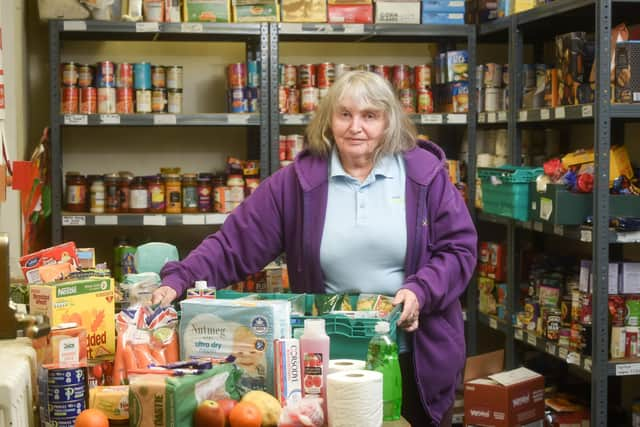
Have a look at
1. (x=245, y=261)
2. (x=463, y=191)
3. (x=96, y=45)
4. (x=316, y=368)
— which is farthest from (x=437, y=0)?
(x=316, y=368)

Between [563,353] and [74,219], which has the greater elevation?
[74,219]

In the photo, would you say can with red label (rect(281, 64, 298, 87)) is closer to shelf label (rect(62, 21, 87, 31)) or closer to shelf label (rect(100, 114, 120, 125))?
shelf label (rect(100, 114, 120, 125))

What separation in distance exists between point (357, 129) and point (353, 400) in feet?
4.50

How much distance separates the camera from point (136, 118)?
5262 millimetres

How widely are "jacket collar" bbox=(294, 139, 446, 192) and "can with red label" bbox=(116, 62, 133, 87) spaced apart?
221cm

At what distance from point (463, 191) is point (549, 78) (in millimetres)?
1026

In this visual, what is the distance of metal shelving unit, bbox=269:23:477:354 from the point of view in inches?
211

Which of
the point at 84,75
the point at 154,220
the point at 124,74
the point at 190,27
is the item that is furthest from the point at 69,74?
the point at 154,220

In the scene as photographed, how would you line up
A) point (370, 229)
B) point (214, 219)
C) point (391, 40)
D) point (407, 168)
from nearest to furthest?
point (370, 229) → point (407, 168) → point (214, 219) → point (391, 40)

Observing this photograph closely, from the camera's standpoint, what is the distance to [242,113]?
5359 mm

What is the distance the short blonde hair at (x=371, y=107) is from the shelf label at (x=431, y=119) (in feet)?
7.16

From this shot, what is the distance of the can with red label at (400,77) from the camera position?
18.4 feet

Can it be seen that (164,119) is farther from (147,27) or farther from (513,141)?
(513,141)

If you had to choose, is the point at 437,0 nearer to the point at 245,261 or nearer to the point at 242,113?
the point at 242,113
